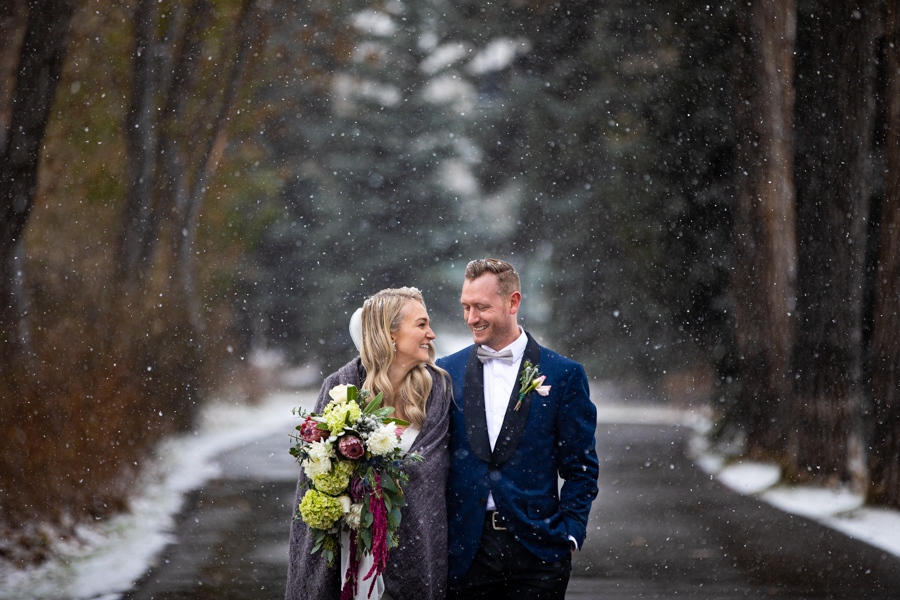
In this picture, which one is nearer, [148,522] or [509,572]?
[509,572]

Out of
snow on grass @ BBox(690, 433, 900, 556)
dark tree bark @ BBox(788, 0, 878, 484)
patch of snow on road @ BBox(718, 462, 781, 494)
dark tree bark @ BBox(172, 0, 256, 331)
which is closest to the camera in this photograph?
snow on grass @ BBox(690, 433, 900, 556)

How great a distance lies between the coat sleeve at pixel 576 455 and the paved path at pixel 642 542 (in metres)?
3.31

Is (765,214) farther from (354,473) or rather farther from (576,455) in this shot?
(354,473)

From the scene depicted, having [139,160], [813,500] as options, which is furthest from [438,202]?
[813,500]

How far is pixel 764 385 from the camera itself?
870cm

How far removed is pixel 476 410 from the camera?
9.36ft

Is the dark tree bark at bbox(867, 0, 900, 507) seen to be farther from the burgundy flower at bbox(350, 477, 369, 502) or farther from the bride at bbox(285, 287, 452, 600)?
the burgundy flower at bbox(350, 477, 369, 502)

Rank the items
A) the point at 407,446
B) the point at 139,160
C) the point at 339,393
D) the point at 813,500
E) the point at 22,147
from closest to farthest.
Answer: the point at 339,393 < the point at 407,446 < the point at 22,147 < the point at 813,500 < the point at 139,160

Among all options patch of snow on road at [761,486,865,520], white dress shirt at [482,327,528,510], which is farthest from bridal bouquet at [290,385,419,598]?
patch of snow on road at [761,486,865,520]

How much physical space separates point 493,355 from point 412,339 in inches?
12.0

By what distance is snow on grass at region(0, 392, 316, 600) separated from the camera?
5395 millimetres

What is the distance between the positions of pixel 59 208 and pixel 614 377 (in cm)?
678

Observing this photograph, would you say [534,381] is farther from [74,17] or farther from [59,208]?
[74,17]

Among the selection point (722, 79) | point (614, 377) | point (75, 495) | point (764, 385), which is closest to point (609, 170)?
point (722, 79)
